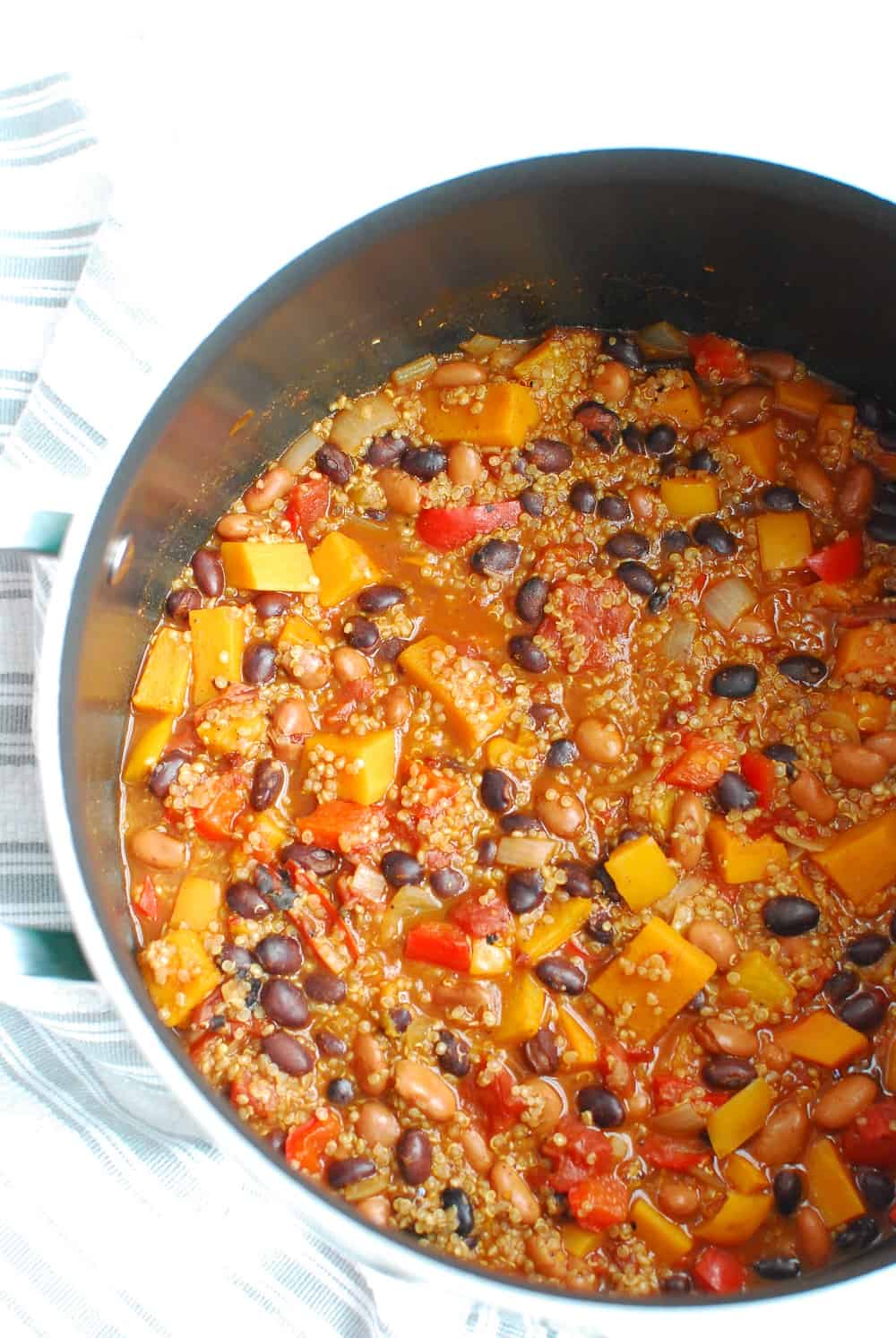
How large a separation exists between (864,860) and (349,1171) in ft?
4.34

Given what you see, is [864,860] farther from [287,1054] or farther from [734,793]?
[287,1054]

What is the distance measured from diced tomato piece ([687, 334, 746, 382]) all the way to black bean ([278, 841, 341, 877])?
1.51 metres

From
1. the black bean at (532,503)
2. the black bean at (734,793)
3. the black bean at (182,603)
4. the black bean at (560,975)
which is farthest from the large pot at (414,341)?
the black bean at (734,793)

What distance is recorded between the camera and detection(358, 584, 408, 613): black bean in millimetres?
2965

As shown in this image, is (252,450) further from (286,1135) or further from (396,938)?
(286,1135)

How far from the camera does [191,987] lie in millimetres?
2809

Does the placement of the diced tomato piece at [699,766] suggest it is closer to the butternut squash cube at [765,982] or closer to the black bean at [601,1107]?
the butternut squash cube at [765,982]

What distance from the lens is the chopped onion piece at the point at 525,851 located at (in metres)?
2.86

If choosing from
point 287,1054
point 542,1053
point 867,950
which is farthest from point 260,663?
point 867,950

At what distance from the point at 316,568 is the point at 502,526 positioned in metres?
0.45

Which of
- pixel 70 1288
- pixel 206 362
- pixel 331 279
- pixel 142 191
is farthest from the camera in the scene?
pixel 142 191

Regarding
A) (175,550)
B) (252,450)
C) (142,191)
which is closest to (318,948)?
(175,550)

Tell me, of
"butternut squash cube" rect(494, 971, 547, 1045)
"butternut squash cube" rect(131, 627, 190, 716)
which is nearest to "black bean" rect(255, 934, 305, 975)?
"butternut squash cube" rect(494, 971, 547, 1045)

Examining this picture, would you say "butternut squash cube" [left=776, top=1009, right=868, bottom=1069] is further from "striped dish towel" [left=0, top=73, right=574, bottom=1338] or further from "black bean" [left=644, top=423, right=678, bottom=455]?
"black bean" [left=644, top=423, right=678, bottom=455]
